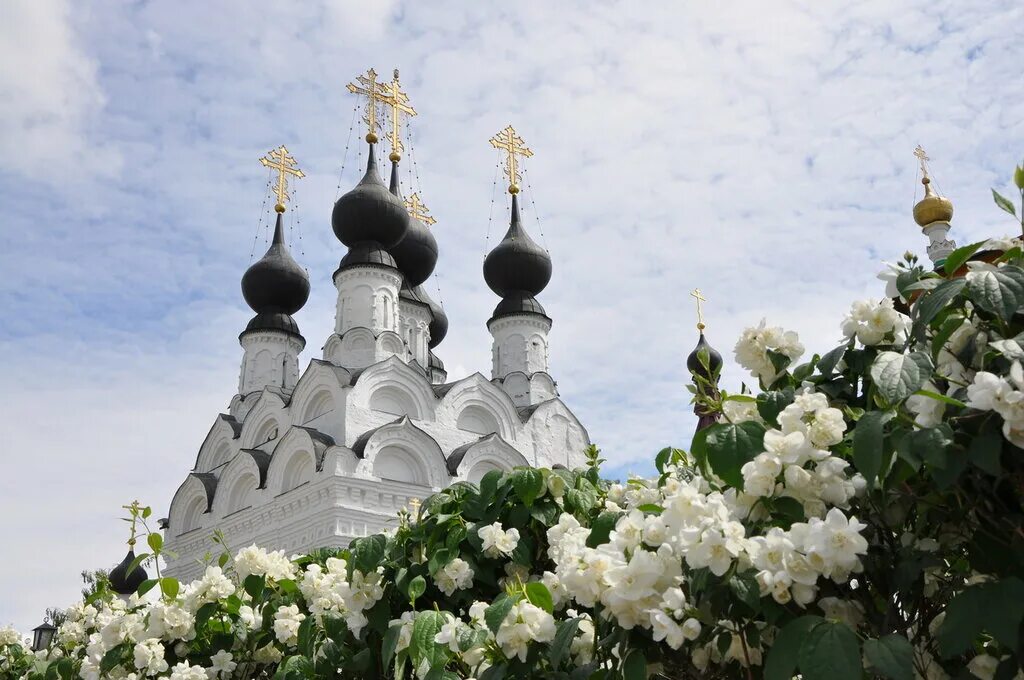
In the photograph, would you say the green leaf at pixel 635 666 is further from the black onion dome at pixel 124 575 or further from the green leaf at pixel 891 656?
the black onion dome at pixel 124 575

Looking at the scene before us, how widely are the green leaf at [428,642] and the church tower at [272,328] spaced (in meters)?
17.9

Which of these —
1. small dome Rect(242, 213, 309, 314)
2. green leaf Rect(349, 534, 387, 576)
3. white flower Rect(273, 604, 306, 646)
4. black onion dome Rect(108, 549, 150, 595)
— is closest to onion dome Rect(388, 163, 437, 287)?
small dome Rect(242, 213, 309, 314)

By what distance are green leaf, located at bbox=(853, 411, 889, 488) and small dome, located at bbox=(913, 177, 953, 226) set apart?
47.2ft

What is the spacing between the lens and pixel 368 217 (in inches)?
719

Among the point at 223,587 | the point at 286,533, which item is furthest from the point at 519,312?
the point at 223,587

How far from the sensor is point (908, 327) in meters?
2.11

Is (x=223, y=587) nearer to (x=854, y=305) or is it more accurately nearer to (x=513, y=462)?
(x=854, y=305)

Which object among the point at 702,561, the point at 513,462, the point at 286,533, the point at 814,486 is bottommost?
the point at 702,561

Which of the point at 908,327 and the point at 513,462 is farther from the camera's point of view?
the point at 513,462

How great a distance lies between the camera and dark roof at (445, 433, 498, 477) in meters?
16.4

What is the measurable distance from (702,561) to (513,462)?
15.6m

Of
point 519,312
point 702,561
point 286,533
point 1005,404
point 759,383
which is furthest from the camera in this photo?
point 519,312

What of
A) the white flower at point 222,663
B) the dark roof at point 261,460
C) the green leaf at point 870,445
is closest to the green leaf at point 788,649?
the green leaf at point 870,445

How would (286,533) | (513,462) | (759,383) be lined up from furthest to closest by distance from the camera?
(513,462) → (286,533) → (759,383)
